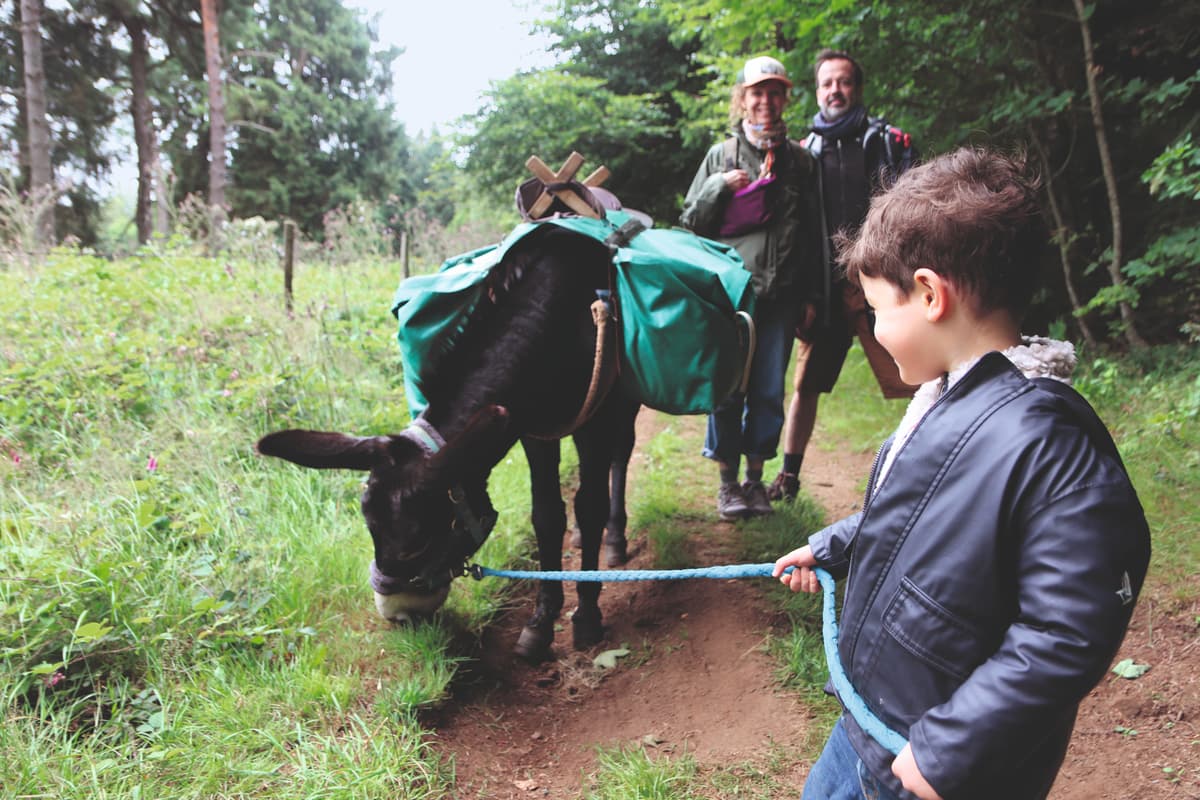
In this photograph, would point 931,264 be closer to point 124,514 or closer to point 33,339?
point 124,514

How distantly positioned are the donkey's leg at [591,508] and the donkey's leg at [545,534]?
10 centimetres

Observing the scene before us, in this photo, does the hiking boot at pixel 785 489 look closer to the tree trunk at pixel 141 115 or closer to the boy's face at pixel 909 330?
the boy's face at pixel 909 330

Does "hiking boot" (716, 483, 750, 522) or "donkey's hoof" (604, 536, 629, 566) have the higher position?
"hiking boot" (716, 483, 750, 522)

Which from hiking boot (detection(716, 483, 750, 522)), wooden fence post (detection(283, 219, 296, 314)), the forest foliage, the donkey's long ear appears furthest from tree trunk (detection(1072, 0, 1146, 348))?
wooden fence post (detection(283, 219, 296, 314))

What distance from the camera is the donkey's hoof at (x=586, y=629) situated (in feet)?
9.65

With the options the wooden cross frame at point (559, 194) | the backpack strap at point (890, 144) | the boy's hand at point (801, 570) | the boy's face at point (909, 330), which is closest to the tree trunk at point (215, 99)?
the wooden cross frame at point (559, 194)

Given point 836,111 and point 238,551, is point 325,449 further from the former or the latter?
point 836,111

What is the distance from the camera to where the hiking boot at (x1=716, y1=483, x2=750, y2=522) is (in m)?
3.72

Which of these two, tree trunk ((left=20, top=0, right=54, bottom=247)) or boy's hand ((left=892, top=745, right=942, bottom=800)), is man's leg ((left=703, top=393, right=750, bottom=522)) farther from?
tree trunk ((left=20, top=0, right=54, bottom=247))

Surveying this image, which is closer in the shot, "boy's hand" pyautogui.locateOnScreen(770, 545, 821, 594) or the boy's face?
the boy's face

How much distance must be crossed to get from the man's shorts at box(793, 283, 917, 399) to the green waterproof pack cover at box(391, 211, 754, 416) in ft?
3.28

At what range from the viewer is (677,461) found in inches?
193

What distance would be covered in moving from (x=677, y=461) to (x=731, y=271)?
7.56 ft

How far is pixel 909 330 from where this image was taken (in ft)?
3.84
